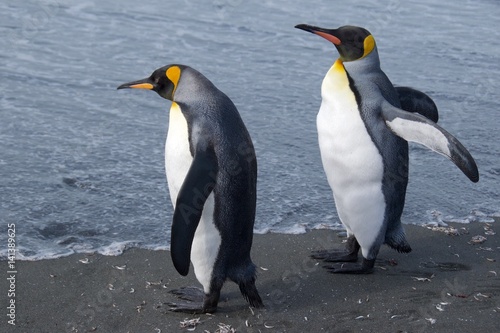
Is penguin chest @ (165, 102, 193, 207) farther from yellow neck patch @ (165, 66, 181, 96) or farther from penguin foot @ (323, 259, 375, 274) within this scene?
penguin foot @ (323, 259, 375, 274)

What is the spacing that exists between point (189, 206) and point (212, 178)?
0.16m

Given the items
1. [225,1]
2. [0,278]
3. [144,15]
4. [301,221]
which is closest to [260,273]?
[301,221]

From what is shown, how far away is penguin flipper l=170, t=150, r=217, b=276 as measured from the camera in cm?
320

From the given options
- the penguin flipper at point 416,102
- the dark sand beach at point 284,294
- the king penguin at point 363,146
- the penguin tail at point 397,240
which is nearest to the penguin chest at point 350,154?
the king penguin at point 363,146

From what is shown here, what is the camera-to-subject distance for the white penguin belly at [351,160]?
396cm

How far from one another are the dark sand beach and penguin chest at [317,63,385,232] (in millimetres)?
350

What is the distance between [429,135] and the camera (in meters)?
3.72

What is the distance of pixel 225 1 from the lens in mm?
11422

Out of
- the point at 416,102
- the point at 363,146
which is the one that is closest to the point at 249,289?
the point at 363,146

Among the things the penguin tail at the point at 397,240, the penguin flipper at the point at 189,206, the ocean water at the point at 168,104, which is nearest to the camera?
the penguin flipper at the point at 189,206

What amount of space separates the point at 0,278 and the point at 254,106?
3539 millimetres

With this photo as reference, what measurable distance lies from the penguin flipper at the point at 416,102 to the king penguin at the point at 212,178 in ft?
4.14

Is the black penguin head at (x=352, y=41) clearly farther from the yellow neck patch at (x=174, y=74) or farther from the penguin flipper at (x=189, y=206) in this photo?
the penguin flipper at (x=189, y=206)

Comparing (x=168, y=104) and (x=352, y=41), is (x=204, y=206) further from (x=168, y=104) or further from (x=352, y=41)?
(x=168, y=104)
